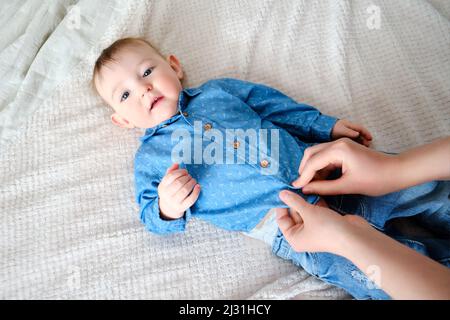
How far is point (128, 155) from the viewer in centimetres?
114

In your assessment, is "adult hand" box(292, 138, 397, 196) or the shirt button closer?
"adult hand" box(292, 138, 397, 196)

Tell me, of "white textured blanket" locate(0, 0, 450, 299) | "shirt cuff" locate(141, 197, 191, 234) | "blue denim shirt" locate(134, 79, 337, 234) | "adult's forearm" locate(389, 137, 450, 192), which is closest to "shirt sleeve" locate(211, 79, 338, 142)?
"blue denim shirt" locate(134, 79, 337, 234)

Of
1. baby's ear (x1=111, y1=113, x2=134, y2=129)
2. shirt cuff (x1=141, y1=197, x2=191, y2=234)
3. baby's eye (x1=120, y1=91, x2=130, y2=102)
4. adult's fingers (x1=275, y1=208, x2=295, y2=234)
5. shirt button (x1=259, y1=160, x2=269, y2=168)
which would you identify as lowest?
shirt cuff (x1=141, y1=197, x2=191, y2=234)

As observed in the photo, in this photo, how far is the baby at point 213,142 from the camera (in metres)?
0.96

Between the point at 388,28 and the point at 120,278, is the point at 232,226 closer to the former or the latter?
the point at 120,278

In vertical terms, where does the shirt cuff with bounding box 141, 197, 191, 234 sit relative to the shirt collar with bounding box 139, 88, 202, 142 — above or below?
below

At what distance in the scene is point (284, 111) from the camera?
1090 mm

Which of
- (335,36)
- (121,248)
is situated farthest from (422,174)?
(121,248)

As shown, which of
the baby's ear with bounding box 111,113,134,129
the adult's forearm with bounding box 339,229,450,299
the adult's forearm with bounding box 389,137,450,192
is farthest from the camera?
the baby's ear with bounding box 111,113,134,129

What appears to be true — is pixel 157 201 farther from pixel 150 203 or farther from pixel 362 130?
pixel 362 130

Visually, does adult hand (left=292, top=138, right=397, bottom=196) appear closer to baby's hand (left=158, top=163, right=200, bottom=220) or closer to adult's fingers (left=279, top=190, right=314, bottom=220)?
adult's fingers (left=279, top=190, right=314, bottom=220)

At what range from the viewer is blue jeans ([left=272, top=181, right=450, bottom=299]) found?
866 mm
